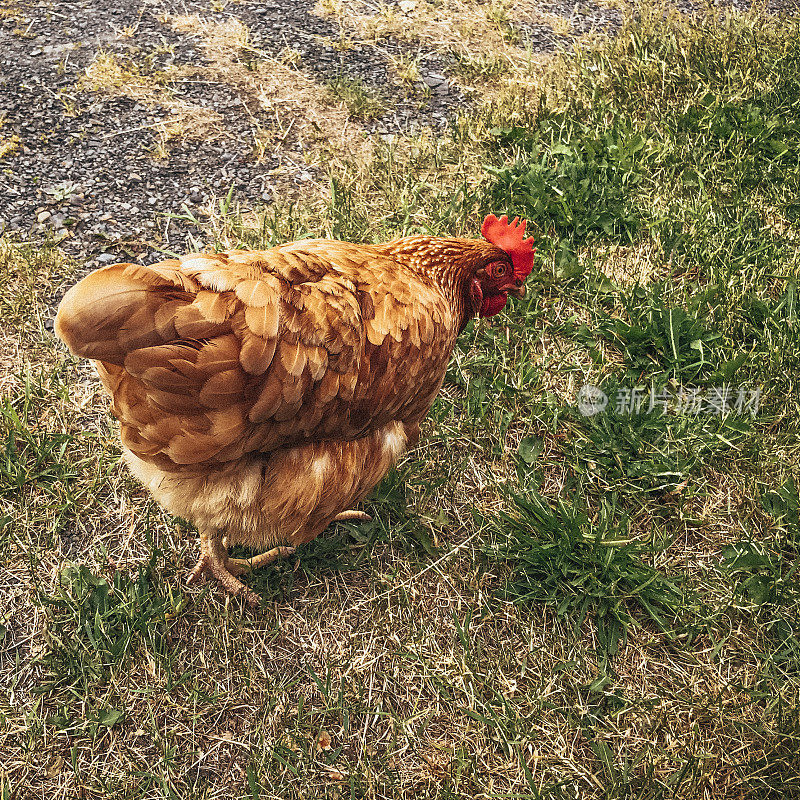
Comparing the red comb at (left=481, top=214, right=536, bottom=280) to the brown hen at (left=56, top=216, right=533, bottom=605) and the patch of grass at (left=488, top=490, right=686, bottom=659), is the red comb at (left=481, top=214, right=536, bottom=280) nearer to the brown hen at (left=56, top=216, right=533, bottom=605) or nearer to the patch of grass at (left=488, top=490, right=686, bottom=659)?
the brown hen at (left=56, top=216, right=533, bottom=605)

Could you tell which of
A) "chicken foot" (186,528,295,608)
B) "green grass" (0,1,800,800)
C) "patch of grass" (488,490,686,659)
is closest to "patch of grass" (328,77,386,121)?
"green grass" (0,1,800,800)

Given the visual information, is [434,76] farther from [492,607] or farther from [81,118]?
[492,607]

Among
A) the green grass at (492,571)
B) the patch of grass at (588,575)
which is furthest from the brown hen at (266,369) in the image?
the patch of grass at (588,575)

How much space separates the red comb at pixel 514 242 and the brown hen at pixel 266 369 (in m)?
0.30

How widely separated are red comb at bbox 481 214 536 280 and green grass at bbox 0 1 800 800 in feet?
1.80

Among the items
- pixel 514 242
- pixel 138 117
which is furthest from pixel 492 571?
pixel 138 117

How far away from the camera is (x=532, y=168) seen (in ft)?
12.2

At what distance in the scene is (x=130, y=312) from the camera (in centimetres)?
153

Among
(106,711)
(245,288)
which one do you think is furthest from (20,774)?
(245,288)

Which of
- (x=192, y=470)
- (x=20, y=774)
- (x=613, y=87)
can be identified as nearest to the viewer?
(x=192, y=470)

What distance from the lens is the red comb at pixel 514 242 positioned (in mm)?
2699

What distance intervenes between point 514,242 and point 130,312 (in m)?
1.71

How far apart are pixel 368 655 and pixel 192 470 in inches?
41.2

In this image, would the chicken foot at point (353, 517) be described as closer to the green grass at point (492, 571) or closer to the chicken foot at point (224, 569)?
the green grass at point (492, 571)
